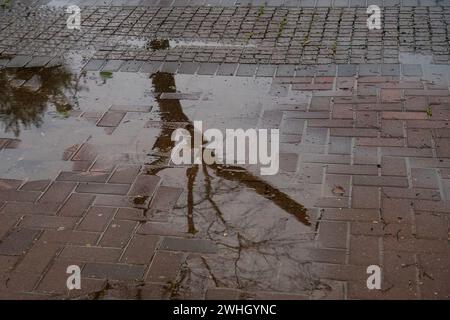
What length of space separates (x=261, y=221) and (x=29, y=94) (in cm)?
324

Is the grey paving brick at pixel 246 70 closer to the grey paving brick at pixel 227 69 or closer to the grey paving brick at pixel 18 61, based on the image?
the grey paving brick at pixel 227 69

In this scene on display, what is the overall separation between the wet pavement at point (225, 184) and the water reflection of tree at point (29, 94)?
0.07ft

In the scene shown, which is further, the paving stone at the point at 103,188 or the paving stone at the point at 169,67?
the paving stone at the point at 169,67

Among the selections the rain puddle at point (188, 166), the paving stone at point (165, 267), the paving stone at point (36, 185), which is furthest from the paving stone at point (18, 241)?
the paving stone at point (165, 267)

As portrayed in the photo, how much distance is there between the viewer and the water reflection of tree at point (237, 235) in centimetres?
322

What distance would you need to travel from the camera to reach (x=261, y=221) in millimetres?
3680

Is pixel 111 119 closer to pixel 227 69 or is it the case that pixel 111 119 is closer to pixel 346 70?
pixel 227 69

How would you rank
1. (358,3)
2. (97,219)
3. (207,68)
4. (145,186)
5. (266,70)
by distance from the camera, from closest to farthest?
(97,219)
(145,186)
(266,70)
(207,68)
(358,3)

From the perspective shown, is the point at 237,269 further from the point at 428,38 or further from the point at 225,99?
the point at 428,38

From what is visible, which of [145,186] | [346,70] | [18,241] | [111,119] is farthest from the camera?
[346,70]

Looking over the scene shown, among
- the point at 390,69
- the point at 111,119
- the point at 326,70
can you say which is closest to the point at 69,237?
the point at 111,119

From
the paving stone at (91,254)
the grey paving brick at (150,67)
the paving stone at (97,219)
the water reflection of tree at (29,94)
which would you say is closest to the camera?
the paving stone at (91,254)

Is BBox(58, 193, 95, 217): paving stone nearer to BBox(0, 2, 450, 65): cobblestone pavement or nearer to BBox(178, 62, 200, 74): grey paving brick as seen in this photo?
BBox(178, 62, 200, 74): grey paving brick

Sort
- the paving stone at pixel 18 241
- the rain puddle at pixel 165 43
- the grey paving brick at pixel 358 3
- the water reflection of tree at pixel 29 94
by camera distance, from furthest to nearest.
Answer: the grey paving brick at pixel 358 3
the rain puddle at pixel 165 43
the water reflection of tree at pixel 29 94
the paving stone at pixel 18 241
